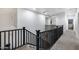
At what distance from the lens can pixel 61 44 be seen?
6.12ft

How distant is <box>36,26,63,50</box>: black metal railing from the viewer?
190 centimetres

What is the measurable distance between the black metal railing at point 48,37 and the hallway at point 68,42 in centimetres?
8

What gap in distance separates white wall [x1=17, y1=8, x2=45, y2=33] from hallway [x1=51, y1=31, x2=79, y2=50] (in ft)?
1.32

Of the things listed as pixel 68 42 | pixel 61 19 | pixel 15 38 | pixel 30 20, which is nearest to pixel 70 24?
pixel 61 19

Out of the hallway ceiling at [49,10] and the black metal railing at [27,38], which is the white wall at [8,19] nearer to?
the black metal railing at [27,38]

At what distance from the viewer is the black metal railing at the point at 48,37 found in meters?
1.90

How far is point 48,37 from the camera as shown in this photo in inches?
76.9

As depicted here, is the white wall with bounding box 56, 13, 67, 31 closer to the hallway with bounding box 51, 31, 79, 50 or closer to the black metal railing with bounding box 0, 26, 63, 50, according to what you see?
the black metal railing with bounding box 0, 26, 63, 50

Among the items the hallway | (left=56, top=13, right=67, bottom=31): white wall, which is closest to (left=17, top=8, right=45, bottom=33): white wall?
(left=56, top=13, right=67, bottom=31): white wall

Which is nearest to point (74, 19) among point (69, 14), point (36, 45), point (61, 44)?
point (69, 14)

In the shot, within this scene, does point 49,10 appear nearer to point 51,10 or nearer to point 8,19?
point 51,10
